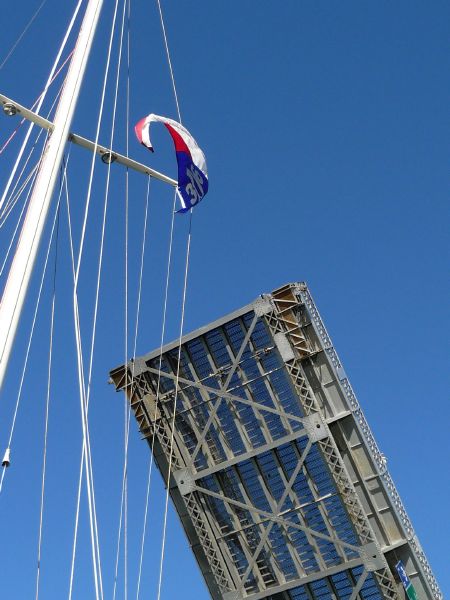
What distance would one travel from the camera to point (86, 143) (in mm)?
8961

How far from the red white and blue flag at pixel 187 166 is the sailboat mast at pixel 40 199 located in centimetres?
194

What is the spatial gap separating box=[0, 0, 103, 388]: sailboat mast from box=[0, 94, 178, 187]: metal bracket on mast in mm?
398

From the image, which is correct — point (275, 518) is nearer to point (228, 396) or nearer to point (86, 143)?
point (228, 396)

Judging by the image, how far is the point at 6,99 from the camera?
8383 mm

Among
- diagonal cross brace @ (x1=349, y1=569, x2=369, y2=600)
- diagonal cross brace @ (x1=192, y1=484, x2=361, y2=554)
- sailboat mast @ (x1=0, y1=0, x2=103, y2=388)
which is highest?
sailboat mast @ (x1=0, y1=0, x2=103, y2=388)

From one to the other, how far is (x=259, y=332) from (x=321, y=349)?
4.18 ft

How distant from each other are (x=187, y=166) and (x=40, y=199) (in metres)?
3.64

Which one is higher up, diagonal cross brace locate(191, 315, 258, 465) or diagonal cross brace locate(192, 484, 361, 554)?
diagonal cross brace locate(191, 315, 258, 465)

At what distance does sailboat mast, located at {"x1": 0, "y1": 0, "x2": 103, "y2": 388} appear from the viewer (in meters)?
6.27

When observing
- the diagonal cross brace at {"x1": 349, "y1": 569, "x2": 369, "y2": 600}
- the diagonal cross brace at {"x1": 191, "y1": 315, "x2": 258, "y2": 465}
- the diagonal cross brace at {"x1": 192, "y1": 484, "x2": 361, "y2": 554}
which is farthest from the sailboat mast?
the diagonal cross brace at {"x1": 349, "y1": 569, "x2": 369, "y2": 600}

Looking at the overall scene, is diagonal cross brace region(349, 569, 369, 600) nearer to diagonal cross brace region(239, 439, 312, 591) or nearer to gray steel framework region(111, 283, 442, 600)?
gray steel framework region(111, 283, 442, 600)

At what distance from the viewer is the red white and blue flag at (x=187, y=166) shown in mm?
10305

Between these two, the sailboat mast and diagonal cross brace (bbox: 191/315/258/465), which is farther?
diagonal cross brace (bbox: 191/315/258/465)

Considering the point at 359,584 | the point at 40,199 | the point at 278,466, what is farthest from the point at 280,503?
the point at 40,199
